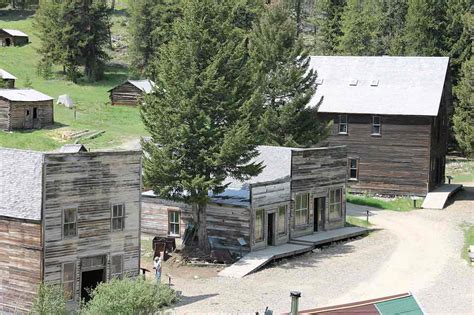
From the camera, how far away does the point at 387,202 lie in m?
54.0

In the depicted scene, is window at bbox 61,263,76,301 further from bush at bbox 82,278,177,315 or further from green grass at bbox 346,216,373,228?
green grass at bbox 346,216,373,228

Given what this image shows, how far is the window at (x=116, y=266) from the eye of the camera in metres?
31.9

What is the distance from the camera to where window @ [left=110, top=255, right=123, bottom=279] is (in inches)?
1257

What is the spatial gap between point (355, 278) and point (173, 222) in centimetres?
1099

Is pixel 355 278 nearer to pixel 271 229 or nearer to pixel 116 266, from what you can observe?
pixel 271 229

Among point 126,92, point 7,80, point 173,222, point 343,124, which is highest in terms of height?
point 7,80

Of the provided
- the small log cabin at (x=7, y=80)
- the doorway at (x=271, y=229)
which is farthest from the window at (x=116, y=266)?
the small log cabin at (x=7, y=80)

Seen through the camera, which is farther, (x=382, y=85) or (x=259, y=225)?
(x=382, y=85)

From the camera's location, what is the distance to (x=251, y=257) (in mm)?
38062

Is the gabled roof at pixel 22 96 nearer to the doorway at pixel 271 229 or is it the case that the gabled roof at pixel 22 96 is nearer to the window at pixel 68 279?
the doorway at pixel 271 229

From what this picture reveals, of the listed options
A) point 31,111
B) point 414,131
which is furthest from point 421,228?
point 31,111

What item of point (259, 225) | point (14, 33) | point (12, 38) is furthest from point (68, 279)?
point (14, 33)

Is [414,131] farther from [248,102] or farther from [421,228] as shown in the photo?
[248,102]

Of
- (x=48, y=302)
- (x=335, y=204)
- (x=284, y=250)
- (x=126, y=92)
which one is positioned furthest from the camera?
(x=126, y=92)
